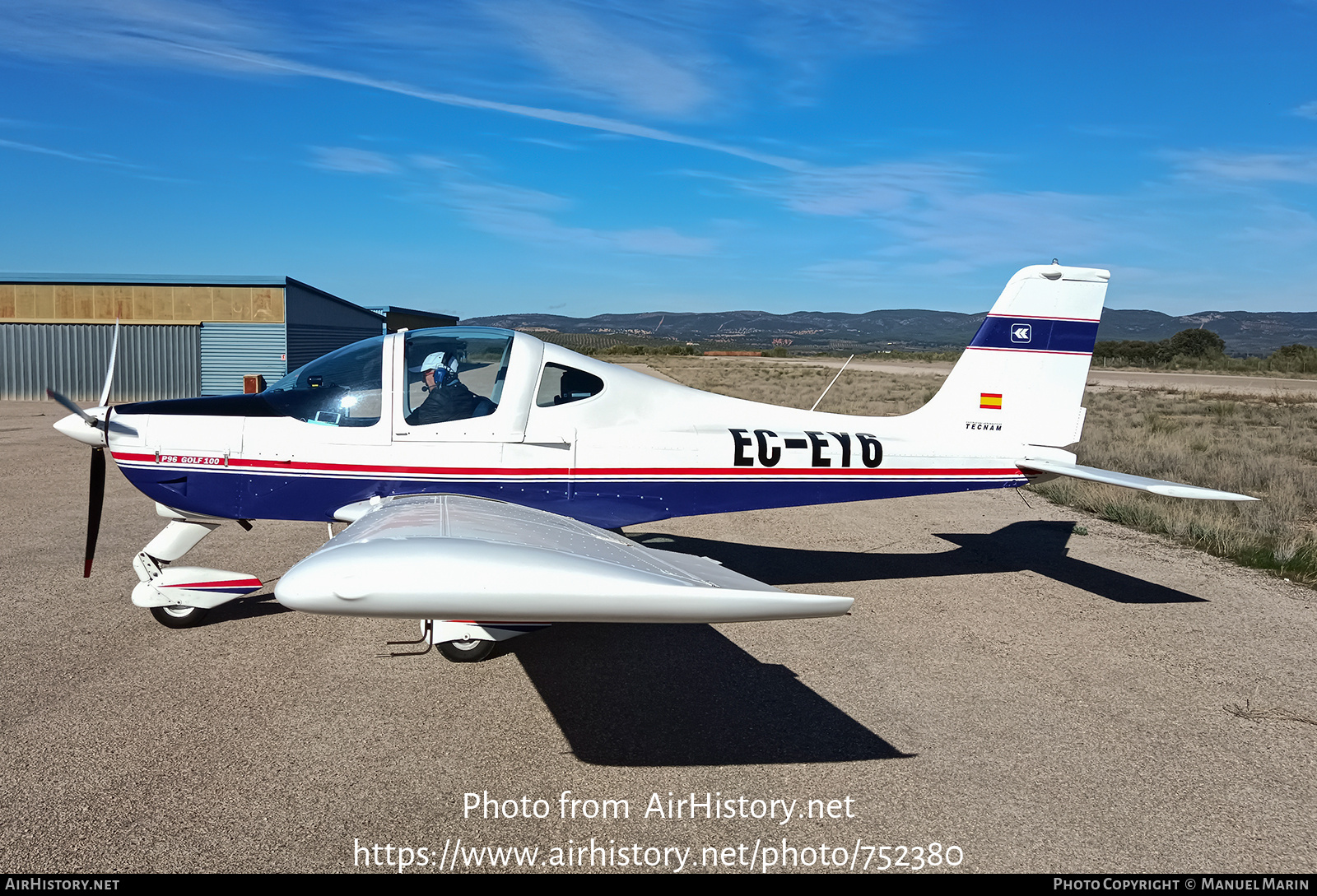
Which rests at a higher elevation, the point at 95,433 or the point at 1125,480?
the point at 1125,480

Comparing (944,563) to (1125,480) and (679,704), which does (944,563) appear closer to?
(1125,480)

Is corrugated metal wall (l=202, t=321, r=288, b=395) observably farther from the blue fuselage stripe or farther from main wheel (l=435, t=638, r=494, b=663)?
main wheel (l=435, t=638, r=494, b=663)

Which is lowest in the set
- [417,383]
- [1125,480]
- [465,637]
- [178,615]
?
[178,615]

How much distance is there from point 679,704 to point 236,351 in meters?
23.5

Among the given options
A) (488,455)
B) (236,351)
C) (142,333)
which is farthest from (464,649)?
(142,333)

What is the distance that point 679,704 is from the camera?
15.1 feet

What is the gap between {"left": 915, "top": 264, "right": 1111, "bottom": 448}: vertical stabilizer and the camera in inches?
266

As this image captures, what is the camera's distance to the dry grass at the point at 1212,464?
857 cm

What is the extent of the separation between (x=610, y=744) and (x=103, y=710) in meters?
2.65

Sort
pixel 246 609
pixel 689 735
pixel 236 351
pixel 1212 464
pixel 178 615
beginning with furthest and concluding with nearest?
pixel 236 351 → pixel 1212 464 → pixel 246 609 → pixel 178 615 → pixel 689 735

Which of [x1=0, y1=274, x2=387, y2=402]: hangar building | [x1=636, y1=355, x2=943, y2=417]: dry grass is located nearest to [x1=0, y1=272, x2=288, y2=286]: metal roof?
[x1=0, y1=274, x2=387, y2=402]: hangar building

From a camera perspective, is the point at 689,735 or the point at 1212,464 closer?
the point at 689,735

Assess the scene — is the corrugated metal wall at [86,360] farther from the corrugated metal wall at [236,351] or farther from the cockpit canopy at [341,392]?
the cockpit canopy at [341,392]
